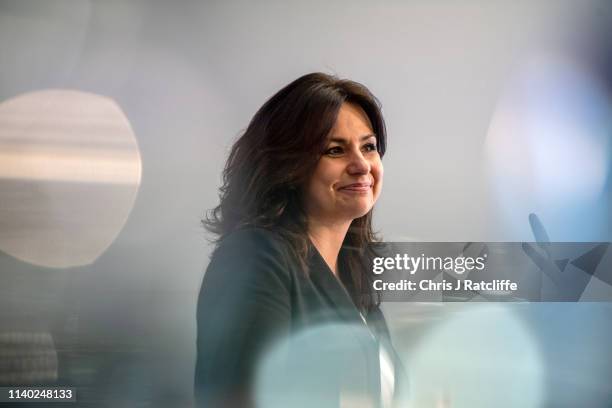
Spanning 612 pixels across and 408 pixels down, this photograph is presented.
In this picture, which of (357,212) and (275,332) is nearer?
(275,332)

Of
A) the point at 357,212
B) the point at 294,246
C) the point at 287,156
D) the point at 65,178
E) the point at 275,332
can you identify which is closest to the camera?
the point at 275,332

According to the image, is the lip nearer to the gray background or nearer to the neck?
the neck

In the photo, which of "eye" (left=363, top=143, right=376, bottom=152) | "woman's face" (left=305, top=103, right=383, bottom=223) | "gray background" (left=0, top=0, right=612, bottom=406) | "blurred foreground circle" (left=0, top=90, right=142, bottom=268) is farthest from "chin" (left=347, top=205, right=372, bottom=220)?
"blurred foreground circle" (left=0, top=90, right=142, bottom=268)

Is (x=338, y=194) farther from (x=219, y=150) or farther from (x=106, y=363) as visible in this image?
(x=106, y=363)

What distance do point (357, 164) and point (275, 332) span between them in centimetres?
59

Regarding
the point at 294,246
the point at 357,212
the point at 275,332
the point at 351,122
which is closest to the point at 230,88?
the point at 351,122

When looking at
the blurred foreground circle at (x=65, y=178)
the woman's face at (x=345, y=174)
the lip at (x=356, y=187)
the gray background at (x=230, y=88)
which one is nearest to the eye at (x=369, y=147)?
the woman's face at (x=345, y=174)

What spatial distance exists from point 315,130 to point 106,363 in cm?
112

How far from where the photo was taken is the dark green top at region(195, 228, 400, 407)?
4.55 feet

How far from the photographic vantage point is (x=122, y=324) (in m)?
2.20

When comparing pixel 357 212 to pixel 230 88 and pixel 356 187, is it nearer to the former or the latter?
pixel 356 187

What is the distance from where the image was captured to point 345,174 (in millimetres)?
1810

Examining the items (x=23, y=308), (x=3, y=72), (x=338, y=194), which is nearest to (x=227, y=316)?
(x=338, y=194)

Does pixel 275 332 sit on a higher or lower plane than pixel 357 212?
lower
